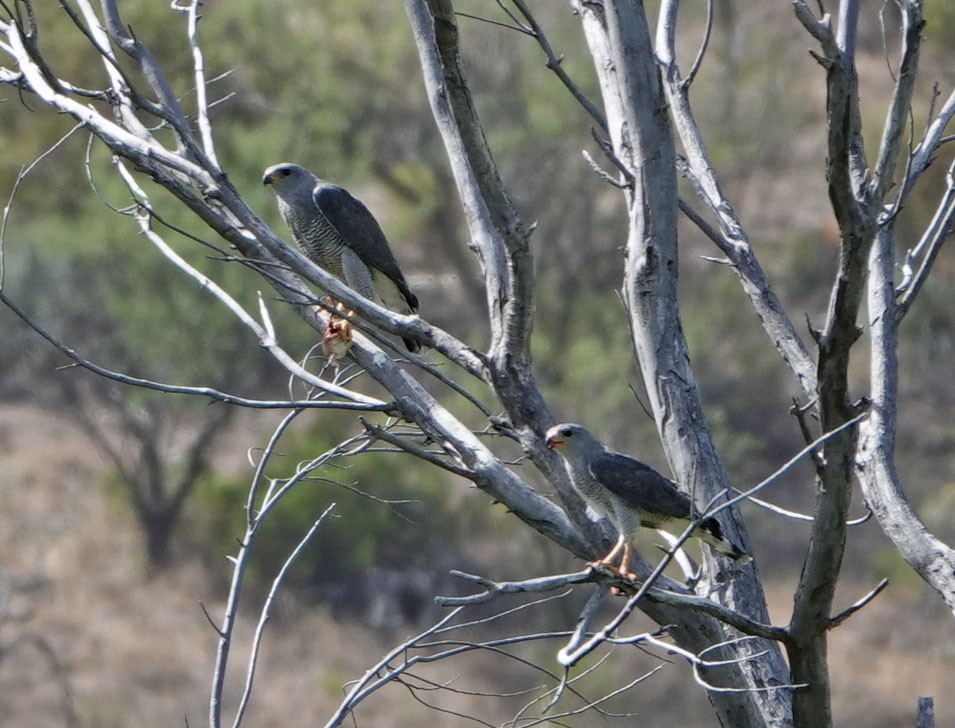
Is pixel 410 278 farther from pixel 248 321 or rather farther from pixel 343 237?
pixel 248 321

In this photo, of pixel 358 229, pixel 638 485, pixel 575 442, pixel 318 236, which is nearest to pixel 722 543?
pixel 638 485

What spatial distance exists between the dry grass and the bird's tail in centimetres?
1219

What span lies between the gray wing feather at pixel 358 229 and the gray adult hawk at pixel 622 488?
1.64 m

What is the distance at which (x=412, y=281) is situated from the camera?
63.9 feet

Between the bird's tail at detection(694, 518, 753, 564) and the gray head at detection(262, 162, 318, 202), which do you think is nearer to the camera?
the bird's tail at detection(694, 518, 753, 564)

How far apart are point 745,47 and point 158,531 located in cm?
1305

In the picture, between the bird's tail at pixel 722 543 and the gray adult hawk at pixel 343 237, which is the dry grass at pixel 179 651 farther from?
the bird's tail at pixel 722 543

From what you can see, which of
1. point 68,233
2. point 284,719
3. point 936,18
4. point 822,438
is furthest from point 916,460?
point 822,438

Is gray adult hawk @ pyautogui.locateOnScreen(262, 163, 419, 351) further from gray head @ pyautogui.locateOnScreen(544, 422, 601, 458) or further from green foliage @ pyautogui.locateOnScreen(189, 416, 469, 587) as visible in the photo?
green foliage @ pyautogui.locateOnScreen(189, 416, 469, 587)

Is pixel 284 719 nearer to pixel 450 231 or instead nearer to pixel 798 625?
pixel 450 231

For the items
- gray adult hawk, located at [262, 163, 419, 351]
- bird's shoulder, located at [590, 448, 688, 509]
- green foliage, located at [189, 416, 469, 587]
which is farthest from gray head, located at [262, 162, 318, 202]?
green foliage, located at [189, 416, 469, 587]

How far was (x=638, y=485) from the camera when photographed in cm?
379

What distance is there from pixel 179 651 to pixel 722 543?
1494cm

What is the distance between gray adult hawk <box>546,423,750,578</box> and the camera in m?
3.71
